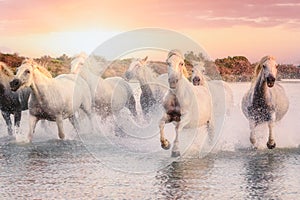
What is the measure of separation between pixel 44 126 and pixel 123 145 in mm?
3580

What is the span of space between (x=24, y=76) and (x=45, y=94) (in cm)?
69

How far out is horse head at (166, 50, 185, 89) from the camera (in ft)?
44.4

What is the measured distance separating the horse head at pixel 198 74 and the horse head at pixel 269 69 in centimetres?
105

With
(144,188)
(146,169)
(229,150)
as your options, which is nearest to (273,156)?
(229,150)

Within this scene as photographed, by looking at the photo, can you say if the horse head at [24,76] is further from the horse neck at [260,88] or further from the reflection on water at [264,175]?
the reflection on water at [264,175]

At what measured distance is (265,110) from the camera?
52.0ft

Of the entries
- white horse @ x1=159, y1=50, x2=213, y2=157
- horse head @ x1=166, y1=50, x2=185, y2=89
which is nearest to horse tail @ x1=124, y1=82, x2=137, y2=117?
white horse @ x1=159, y1=50, x2=213, y2=157

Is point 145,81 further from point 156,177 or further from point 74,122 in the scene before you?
point 156,177

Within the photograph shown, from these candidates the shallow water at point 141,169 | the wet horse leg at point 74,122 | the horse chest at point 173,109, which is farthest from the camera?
the wet horse leg at point 74,122

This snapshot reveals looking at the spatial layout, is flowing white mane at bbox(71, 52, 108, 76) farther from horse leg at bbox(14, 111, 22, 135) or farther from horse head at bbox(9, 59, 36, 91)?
horse head at bbox(9, 59, 36, 91)

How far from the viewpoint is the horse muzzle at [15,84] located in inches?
639

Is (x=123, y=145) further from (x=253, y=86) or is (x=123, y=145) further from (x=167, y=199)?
(x=167, y=199)

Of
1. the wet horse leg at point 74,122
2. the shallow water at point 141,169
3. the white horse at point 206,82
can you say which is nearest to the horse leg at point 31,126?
the shallow water at point 141,169

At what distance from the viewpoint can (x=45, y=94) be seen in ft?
55.8
